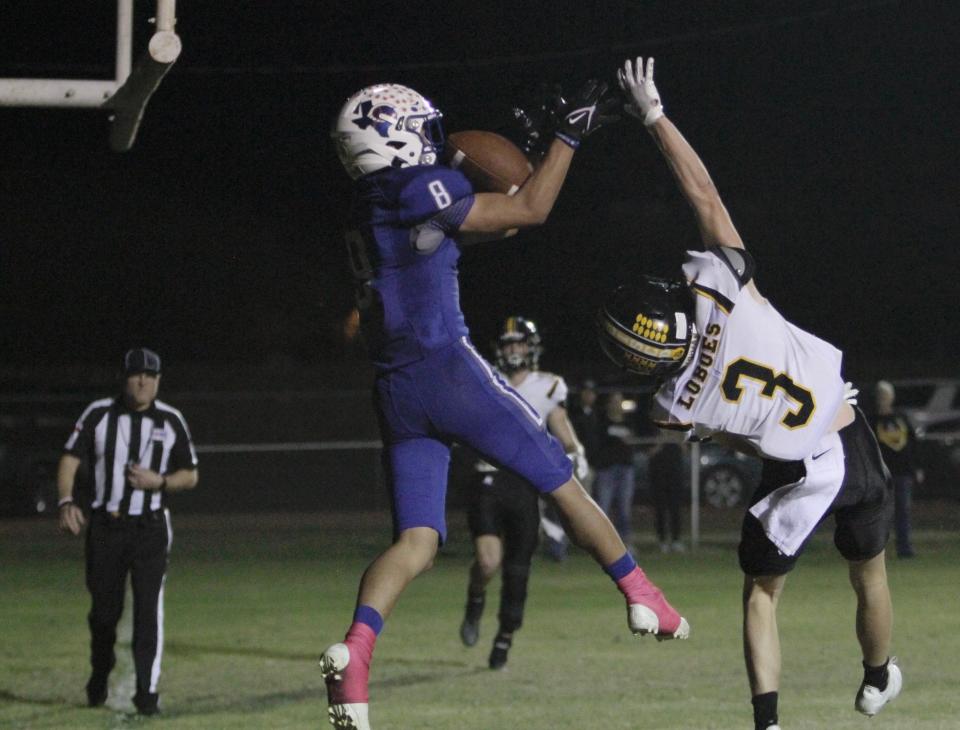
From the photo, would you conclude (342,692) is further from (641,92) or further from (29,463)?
(29,463)

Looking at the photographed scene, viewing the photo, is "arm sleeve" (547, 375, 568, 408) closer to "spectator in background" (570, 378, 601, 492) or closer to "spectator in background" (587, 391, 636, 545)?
"spectator in background" (570, 378, 601, 492)

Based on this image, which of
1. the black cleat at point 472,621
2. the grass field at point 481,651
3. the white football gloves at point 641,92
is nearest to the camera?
the white football gloves at point 641,92

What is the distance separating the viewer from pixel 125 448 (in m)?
8.84

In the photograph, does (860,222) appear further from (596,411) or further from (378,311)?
(378,311)

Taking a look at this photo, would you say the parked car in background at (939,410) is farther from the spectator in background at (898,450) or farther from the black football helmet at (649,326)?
the black football helmet at (649,326)

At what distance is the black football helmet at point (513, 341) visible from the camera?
10.5 m

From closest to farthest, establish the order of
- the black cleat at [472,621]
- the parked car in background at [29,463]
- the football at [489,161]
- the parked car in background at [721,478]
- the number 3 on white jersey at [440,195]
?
1. the number 3 on white jersey at [440,195]
2. the football at [489,161]
3. the black cleat at [472,621]
4. the parked car in background at [29,463]
5. the parked car in background at [721,478]

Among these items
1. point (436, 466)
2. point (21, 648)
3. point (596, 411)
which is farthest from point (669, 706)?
point (596, 411)

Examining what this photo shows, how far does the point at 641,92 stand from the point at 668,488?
12.6 metres

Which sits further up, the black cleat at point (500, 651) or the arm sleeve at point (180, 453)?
the arm sleeve at point (180, 453)

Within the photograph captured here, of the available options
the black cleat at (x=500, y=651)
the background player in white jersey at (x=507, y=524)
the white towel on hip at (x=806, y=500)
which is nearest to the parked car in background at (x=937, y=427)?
the background player in white jersey at (x=507, y=524)

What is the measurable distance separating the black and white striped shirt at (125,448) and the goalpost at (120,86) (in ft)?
5.66

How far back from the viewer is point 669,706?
809 centimetres

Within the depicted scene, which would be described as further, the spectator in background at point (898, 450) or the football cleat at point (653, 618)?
the spectator in background at point (898, 450)
